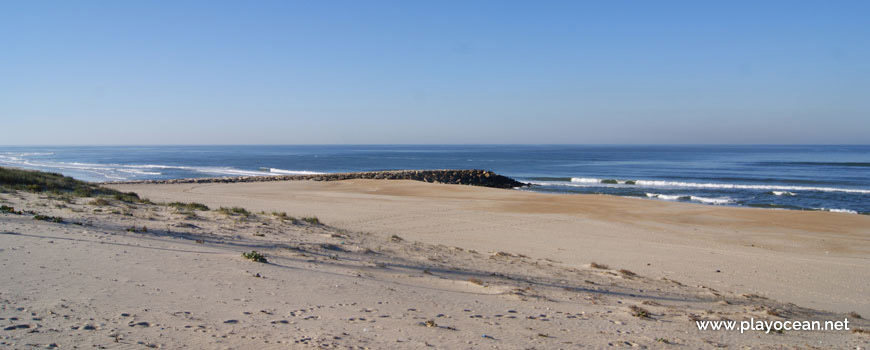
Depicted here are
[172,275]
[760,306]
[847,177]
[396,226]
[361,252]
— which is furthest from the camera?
[847,177]

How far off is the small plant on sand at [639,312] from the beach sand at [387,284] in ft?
0.08

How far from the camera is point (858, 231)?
18.3 metres

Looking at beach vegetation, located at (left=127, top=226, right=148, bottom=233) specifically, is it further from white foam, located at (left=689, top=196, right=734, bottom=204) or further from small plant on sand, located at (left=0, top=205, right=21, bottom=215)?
white foam, located at (left=689, top=196, right=734, bottom=204)

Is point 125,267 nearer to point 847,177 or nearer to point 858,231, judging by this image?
point 858,231

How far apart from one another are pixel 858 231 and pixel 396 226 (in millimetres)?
16207

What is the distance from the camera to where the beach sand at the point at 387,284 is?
4.97 metres

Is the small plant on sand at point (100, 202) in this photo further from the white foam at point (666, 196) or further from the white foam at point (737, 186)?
the white foam at point (737, 186)

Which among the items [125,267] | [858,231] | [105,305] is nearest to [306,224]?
[125,267]

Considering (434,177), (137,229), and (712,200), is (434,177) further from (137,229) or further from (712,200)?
(137,229)

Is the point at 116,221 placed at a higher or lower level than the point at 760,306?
higher

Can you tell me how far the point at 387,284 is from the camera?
7371 mm

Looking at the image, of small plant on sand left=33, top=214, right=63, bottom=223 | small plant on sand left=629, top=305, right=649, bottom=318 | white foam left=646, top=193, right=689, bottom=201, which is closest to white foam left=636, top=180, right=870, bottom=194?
white foam left=646, top=193, right=689, bottom=201

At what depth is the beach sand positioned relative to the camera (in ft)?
16.3

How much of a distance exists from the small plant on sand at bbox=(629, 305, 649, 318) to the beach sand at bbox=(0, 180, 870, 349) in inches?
1.0
